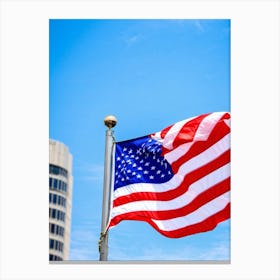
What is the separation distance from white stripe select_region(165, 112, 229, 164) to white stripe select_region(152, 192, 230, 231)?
2.30 ft

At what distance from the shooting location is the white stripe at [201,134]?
26.9 ft

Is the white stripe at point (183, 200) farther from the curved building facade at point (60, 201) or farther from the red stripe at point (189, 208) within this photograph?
the curved building facade at point (60, 201)

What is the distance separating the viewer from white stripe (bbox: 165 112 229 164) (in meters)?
8.20

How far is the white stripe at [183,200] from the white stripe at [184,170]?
15 cm

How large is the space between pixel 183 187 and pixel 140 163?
1.99 feet

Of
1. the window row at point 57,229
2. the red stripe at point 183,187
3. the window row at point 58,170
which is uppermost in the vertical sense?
the window row at point 58,170

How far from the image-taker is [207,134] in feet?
27.0

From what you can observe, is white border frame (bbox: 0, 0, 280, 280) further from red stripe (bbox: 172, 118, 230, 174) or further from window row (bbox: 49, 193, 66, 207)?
window row (bbox: 49, 193, 66, 207)

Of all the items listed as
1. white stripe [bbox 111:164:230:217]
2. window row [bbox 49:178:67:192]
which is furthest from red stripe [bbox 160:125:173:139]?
window row [bbox 49:178:67:192]

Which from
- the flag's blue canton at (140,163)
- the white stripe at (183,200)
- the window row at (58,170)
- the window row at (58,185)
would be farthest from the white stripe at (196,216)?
the window row at (58,185)

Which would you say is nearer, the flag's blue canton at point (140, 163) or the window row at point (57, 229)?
the flag's blue canton at point (140, 163)
